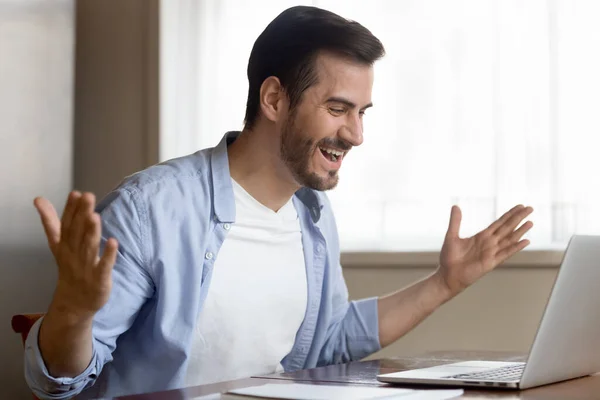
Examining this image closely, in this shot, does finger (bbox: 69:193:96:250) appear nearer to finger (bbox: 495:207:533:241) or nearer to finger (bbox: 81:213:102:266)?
finger (bbox: 81:213:102:266)

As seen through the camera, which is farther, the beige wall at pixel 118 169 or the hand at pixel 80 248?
the beige wall at pixel 118 169

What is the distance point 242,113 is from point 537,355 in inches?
67.2

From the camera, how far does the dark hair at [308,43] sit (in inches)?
68.9

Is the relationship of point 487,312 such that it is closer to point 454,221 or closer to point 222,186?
point 454,221

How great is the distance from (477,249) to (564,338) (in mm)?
538

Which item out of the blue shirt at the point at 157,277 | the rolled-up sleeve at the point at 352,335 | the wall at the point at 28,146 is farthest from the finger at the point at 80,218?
the wall at the point at 28,146

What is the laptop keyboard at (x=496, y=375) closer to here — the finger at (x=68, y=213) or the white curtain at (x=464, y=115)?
the finger at (x=68, y=213)

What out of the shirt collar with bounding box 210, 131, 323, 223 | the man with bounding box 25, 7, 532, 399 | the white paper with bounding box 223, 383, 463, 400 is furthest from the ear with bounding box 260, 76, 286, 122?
the white paper with bounding box 223, 383, 463, 400

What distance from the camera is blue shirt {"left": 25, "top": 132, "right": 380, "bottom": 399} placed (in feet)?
4.63

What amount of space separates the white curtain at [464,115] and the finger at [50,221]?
1.49m

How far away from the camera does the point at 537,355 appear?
1114 mm

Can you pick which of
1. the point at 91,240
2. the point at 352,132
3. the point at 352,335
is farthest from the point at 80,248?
the point at 352,335

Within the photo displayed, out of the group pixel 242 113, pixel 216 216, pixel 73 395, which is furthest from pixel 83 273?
pixel 242 113

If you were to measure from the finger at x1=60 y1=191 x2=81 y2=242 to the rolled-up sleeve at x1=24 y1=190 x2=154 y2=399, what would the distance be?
0.32m
